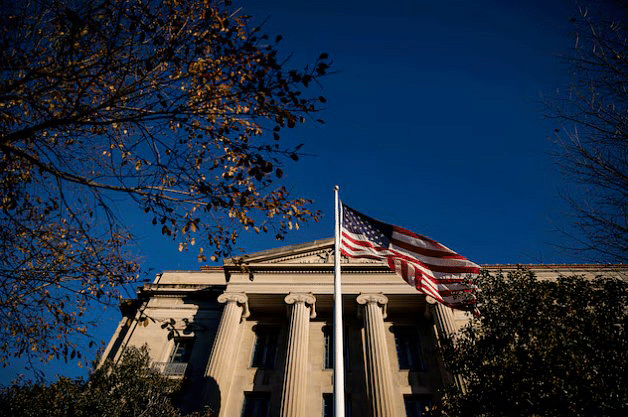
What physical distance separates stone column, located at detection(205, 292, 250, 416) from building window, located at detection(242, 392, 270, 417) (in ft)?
3.37

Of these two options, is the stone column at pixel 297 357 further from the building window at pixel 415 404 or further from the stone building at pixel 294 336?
the building window at pixel 415 404

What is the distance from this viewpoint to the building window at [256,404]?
53.1ft

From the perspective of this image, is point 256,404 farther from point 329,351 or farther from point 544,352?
point 544,352

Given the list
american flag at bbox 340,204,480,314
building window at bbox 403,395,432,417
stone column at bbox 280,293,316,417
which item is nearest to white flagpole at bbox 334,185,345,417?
american flag at bbox 340,204,480,314

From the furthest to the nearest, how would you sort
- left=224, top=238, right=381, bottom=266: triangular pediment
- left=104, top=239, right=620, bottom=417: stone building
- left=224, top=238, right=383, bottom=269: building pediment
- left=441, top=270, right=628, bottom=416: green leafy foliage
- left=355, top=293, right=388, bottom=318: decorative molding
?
left=224, top=238, right=381, bottom=266: triangular pediment, left=224, top=238, right=383, bottom=269: building pediment, left=355, top=293, right=388, bottom=318: decorative molding, left=104, top=239, right=620, bottom=417: stone building, left=441, top=270, right=628, bottom=416: green leafy foliage

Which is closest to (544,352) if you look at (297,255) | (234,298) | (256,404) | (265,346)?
(256,404)

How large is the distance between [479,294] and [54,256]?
11.5 metres

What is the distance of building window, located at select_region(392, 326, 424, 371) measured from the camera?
701 inches

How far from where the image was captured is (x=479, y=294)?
10336mm

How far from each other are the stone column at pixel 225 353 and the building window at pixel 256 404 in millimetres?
1026

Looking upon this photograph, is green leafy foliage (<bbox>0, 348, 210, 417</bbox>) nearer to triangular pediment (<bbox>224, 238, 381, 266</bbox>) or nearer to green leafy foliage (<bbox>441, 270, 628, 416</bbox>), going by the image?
triangular pediment (<bbox>224, 238, 381, 266</bbox>)

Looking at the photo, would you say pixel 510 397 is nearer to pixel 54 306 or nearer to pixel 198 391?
pixel 54 306

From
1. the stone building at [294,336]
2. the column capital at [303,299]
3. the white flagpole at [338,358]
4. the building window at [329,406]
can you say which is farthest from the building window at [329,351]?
the white flagpole at [338,358]

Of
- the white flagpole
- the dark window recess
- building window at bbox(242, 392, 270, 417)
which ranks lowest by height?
the white flagpole
